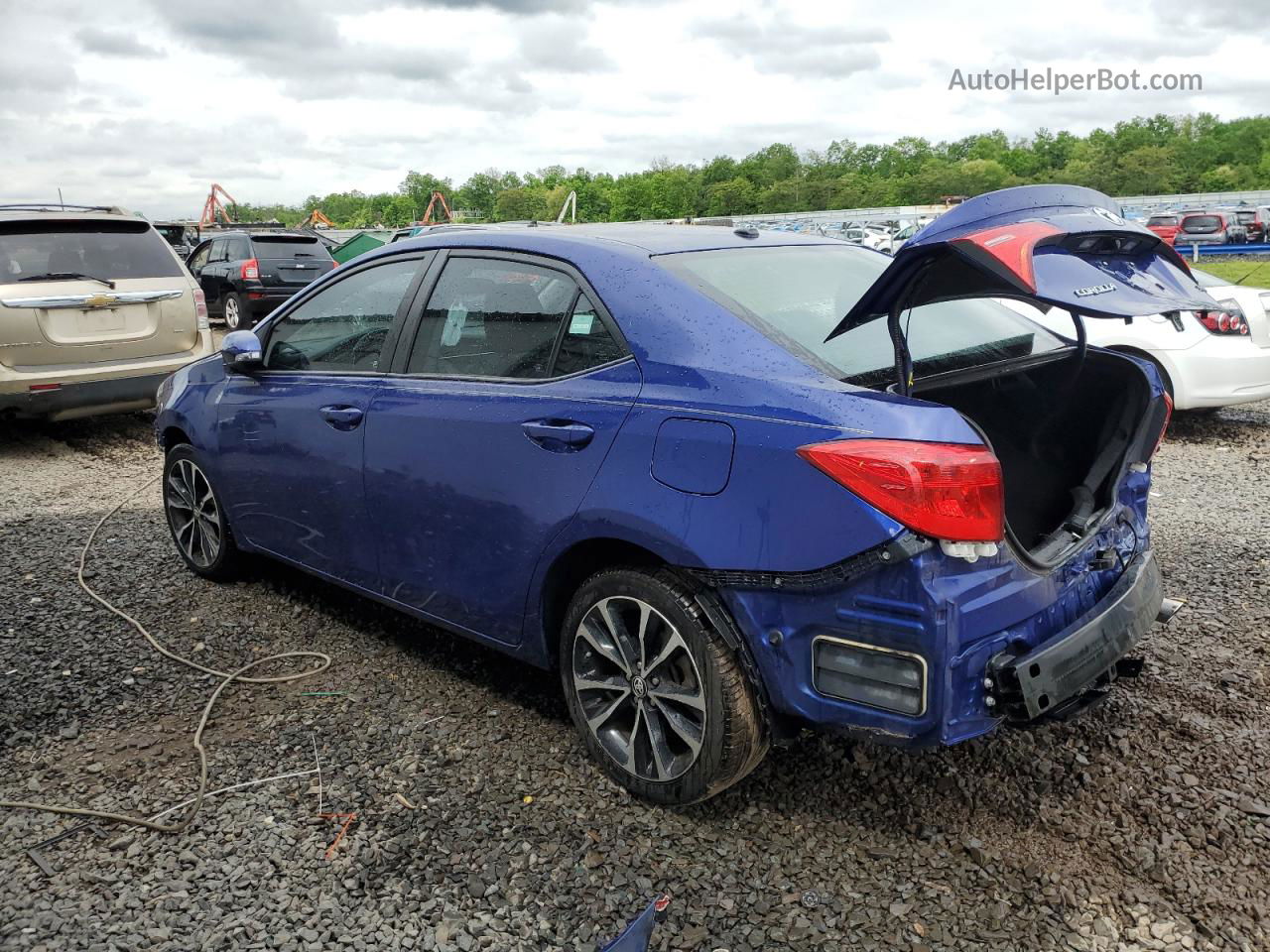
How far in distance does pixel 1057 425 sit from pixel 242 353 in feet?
10.2

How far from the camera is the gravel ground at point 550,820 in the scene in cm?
243

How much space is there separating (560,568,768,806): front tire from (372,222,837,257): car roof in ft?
3.44

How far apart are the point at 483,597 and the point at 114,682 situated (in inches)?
64.0

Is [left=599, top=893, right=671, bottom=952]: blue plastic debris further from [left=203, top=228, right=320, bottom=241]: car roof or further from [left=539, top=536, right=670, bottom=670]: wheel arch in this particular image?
[left=203, top=228, right=320, bottom=241]: car roof

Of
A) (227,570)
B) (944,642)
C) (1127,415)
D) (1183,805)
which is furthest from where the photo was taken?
(227,570)

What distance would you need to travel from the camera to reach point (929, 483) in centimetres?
226

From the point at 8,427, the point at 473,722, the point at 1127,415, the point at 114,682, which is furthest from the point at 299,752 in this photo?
the point at 8,427

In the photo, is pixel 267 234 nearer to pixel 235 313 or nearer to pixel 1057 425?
pixel 235 313

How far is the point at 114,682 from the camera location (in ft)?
12.4

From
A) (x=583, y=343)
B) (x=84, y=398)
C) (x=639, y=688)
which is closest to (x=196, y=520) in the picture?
(x=583, y=343)

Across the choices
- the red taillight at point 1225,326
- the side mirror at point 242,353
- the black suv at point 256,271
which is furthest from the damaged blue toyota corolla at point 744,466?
the black suv at point 256,271

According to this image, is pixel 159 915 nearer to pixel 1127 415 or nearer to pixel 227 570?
pixel 227 570

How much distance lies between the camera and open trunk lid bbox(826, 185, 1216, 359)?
224cm

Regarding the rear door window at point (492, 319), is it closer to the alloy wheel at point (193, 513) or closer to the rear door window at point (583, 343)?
the rear door window at point (583, 343)
